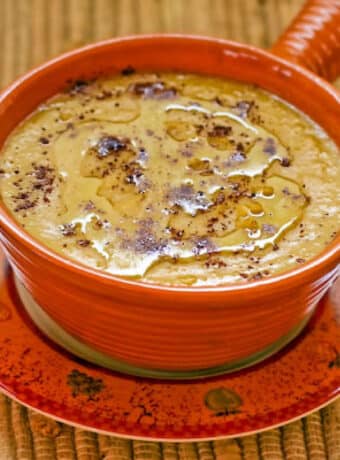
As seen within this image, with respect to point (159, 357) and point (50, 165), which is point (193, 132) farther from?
point (159, 357)

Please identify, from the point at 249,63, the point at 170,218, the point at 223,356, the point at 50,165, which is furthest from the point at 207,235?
the point at 249,63

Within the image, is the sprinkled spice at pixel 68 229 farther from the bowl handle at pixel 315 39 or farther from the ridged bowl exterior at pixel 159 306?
the bowl handle at pixel 315 39

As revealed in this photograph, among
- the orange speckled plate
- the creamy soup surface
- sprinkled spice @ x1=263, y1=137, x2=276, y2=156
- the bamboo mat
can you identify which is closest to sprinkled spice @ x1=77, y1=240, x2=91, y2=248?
the creamy soup surface

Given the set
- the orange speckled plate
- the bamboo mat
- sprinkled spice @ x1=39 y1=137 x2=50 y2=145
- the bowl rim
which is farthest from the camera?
the bamboo mat

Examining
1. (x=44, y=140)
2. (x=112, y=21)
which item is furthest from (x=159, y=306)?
(x=112, y=21)

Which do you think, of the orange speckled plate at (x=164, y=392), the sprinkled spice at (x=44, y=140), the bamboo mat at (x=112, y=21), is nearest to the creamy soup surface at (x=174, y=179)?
the sprinkled spice at (x=44, y=140)

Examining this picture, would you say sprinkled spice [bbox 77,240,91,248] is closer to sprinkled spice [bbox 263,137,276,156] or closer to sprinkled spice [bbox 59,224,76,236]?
sprinkled spice [bbox 59,224,76,236]
